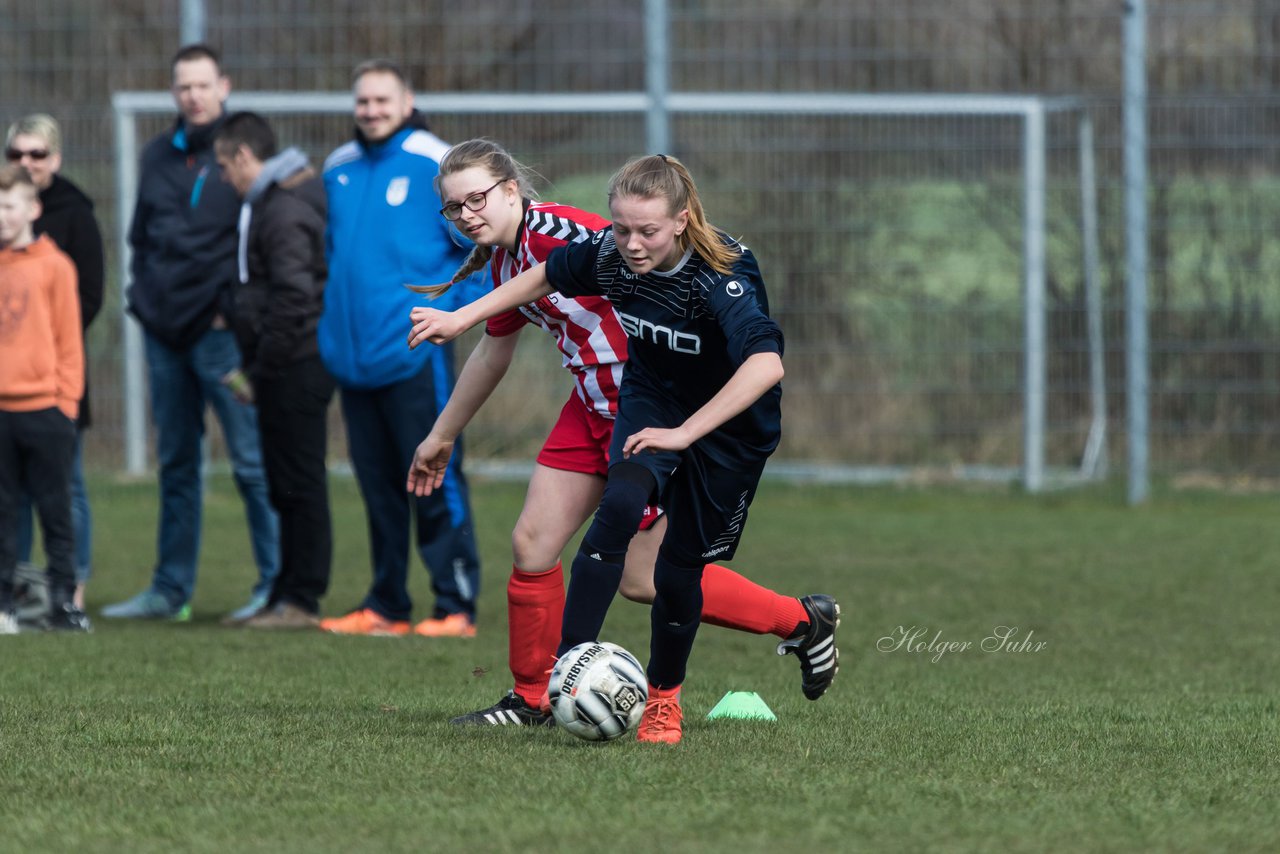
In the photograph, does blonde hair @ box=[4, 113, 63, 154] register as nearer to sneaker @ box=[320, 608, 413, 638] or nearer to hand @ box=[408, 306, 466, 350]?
sneaker @ box=[320, 608, 413, 638]

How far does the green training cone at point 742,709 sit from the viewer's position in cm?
519

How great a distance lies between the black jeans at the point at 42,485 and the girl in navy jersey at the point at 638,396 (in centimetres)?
259

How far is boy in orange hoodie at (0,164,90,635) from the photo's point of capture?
7.23 metres

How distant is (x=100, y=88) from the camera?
12.9 metres

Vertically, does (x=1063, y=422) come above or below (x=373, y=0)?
below

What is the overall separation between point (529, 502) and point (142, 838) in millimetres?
1800

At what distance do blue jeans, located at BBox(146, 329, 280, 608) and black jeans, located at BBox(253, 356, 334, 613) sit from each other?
0.42m

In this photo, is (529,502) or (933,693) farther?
(933,693)

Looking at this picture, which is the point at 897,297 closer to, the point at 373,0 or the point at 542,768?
the point at 373,0

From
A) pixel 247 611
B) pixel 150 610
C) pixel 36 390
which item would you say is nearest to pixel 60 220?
pixel 36 390

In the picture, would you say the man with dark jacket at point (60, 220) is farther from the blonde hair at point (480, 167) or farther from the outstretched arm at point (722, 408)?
the outstretched arm at point (722, 408)

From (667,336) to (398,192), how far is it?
9.49 ft

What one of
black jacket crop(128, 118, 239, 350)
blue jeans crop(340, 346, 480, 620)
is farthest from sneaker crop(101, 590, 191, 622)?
black jacket crop(128, 118, 239, 350)

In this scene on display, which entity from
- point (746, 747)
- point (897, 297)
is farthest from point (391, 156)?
point (897, 297)
